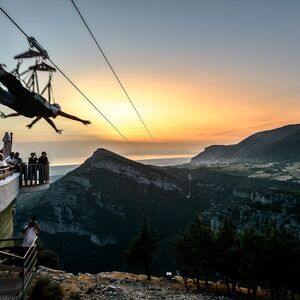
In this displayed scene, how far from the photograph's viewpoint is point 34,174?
21.1 meters

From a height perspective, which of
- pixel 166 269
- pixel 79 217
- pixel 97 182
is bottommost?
pixel 166 269

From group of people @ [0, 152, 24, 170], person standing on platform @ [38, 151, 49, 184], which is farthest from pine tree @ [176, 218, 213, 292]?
group of people @ [0, 152, 24, 170]

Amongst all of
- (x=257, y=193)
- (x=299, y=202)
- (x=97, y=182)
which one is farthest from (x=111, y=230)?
(x=299, y=202)

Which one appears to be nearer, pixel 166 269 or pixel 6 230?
pixel 6 230

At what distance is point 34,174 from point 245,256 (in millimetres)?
35345

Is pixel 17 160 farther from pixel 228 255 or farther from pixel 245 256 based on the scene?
pixel 228 255

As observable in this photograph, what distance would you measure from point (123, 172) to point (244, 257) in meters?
152

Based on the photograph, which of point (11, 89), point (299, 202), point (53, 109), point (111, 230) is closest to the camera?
point (11, 89)

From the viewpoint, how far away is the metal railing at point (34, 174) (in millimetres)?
20058

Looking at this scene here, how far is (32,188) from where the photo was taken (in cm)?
2069

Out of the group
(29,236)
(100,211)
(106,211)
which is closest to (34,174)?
(29,236)

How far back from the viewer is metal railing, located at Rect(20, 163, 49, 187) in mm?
20058

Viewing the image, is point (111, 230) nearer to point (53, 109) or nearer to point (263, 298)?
point (263, 298)

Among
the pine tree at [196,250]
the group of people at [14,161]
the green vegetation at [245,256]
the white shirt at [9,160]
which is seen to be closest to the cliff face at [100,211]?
the pine tree at [196,250]
